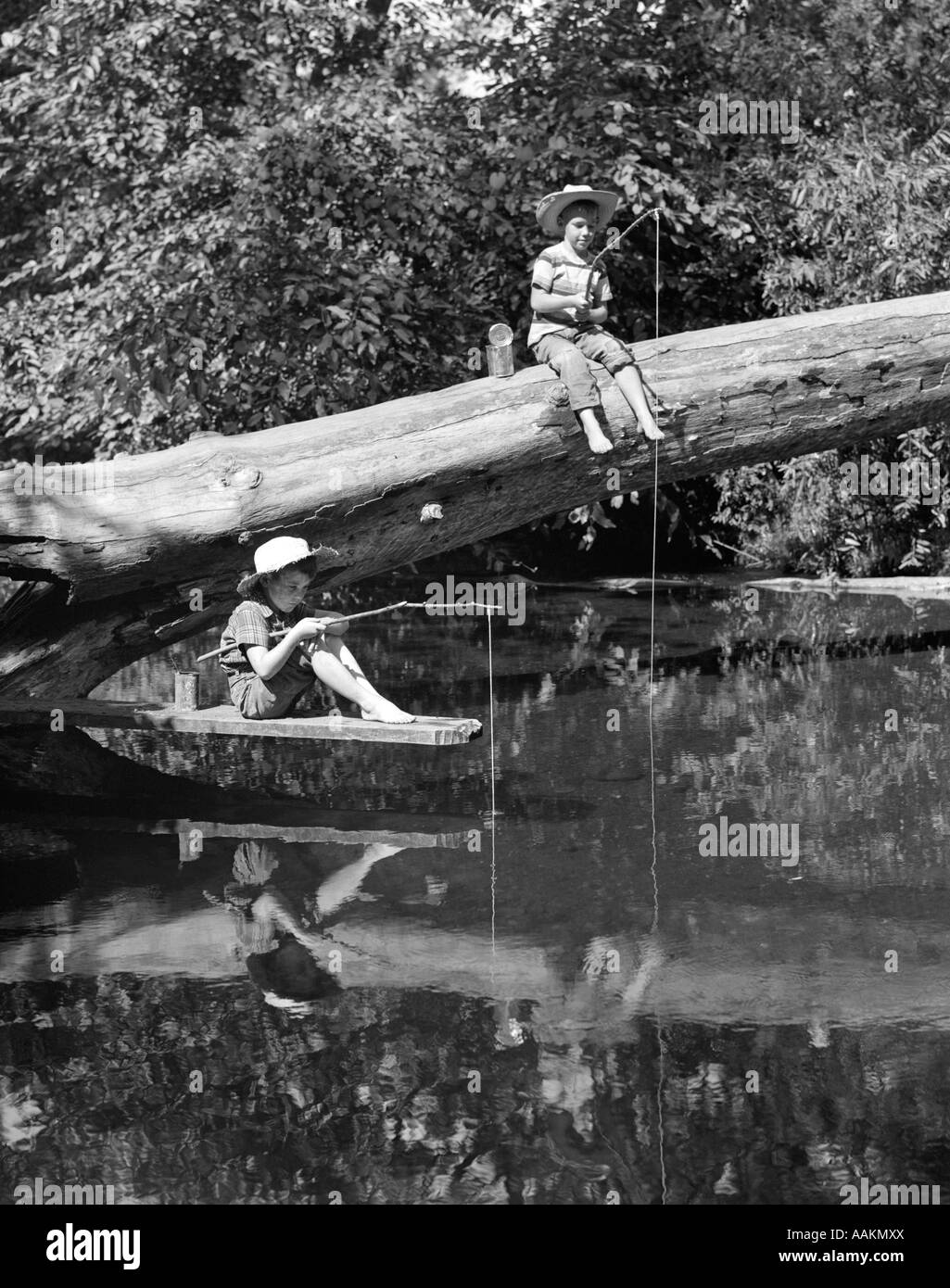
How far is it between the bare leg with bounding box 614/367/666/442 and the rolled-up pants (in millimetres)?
48

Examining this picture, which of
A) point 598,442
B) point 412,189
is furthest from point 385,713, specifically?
point 412,189

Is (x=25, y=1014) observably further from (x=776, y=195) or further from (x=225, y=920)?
(x=776, y=195)

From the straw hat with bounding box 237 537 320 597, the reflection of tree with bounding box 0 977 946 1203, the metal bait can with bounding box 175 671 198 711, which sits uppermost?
the straw hat with bounding box 237 537 320 597

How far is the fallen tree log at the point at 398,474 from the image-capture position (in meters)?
9.77

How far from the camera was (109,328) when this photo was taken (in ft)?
54.7

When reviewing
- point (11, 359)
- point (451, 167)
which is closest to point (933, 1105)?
point (451, 167)

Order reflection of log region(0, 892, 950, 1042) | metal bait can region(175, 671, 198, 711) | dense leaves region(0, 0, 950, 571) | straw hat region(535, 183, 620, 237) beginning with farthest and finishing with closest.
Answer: dense leaves region(0, 0, 950, 571)
straw hat region(535, 183, 620, 237)
metal bait can region(175, 671, 198, 711)
reflection of log region(0, 892, 950, 1042)

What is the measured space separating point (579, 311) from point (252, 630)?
3.45 metres

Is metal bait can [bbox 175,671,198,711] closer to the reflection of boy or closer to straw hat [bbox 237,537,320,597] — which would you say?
straw hat [bbox 237,537,320,597]

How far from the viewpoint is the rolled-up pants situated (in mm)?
10500

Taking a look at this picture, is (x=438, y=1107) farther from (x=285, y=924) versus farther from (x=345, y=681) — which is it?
(x=345, y=681)

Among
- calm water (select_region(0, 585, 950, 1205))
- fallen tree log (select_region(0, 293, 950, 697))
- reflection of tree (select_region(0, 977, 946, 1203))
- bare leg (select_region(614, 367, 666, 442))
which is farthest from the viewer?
bare leg (select_region(614, 367, 666, 442))

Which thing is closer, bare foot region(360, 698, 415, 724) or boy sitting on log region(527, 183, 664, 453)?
bare foot region(360, 698, 415, 724)

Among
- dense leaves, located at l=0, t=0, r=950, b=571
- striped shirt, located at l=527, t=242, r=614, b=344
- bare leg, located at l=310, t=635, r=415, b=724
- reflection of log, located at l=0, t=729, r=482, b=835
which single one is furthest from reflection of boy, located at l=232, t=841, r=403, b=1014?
dense leaves, located at l=0, t=0, r=950, b=571
